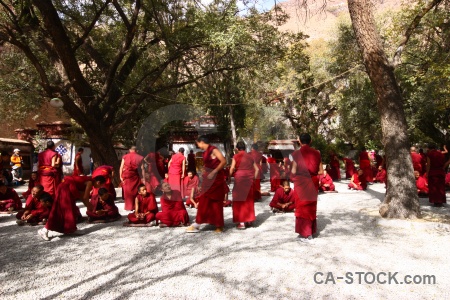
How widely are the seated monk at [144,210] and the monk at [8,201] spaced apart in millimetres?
3234

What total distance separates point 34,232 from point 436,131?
2055 cm

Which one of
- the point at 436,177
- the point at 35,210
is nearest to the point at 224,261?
the point at 35,210

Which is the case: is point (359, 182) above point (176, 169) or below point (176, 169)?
below

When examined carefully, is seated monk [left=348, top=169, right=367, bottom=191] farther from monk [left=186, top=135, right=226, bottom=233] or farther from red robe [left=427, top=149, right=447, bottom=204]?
monk [left=186, top=135, right=226, bottom=233]

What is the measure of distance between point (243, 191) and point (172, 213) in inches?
53.3

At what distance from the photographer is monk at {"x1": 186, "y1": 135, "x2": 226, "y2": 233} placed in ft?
18.8

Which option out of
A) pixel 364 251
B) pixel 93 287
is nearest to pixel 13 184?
pixel 93 287

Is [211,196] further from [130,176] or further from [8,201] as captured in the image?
[8,201]

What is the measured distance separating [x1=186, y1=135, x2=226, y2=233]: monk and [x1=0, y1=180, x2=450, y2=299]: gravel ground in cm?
22

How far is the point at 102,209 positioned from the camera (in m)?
6.89

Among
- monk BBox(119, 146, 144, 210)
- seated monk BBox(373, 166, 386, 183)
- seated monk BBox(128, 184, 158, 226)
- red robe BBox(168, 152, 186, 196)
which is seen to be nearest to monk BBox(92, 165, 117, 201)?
monk BBox(119, 146, 144, 210)

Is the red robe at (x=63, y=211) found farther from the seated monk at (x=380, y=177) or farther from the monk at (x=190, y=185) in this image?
the seated monk at (x=380, y=177)

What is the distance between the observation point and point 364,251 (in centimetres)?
456

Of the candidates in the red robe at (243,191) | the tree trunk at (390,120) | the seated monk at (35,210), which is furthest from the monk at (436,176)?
the seated monk at (35,210)
